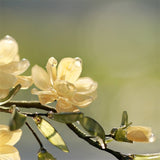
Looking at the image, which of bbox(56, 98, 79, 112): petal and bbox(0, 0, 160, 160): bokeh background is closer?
bbox(56, 98, 79, 112): petal

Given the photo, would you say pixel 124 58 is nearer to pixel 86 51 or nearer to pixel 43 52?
pixel 86 51

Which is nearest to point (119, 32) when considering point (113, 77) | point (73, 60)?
point (113, 77)

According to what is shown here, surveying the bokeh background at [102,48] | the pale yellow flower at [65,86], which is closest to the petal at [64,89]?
the pale yellow flower at [65,86]

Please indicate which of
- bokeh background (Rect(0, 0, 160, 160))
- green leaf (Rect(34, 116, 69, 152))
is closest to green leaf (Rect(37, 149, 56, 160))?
green leaf (Rect(34, 116, 69, 152))

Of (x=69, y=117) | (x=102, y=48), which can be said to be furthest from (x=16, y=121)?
(x=102, y=48)

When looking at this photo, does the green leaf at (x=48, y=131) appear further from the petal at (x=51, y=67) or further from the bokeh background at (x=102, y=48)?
the bokeh background at (x=102, y=48)

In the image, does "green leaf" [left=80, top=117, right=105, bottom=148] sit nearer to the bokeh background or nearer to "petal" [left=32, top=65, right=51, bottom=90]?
"petal" [left=32, top=65, right=51, bottom=90]

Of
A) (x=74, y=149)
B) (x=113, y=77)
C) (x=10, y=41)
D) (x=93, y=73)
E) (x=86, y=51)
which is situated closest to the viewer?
(x=10, y=41)
